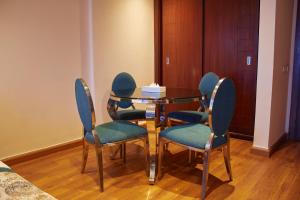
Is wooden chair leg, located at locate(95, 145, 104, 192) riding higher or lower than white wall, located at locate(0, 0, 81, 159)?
lower

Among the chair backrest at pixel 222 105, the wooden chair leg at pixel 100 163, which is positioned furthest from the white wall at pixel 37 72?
the chair backrest at pixel 222 105

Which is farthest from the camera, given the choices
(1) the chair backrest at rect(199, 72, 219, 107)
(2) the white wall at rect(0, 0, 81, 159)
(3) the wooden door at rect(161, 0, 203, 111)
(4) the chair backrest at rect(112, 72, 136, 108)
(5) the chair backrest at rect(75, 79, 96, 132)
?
(3) the wooden door at rect(161, 0, 203, 111)

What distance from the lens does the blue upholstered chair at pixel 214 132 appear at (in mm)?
2088

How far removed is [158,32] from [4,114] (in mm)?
2596

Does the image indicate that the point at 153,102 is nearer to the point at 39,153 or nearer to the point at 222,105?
the point at 222,105

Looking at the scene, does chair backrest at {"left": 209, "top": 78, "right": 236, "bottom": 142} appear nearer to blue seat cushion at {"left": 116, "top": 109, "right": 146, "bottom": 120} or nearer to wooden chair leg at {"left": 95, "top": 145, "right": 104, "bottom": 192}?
wooden chair leg at {"left": 95, "top": 145, "right": 104, "bottom": 192}

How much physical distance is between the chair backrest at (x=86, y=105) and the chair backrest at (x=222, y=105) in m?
0.97

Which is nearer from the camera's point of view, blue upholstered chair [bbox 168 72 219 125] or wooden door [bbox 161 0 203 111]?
blue upholstered chair [bbox 168 72 219 125]

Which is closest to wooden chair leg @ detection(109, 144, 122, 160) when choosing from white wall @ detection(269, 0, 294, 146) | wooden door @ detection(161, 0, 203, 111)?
→ wooden door @ detection(161, 0, 203, 111)

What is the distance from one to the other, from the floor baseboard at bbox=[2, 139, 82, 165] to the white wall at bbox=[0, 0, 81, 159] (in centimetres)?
5

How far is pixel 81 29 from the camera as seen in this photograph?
3.42 metres

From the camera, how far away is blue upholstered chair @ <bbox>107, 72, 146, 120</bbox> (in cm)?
302

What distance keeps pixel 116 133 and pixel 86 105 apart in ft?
1.20

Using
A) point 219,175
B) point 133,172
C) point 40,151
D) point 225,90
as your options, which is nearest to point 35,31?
point 40,151
